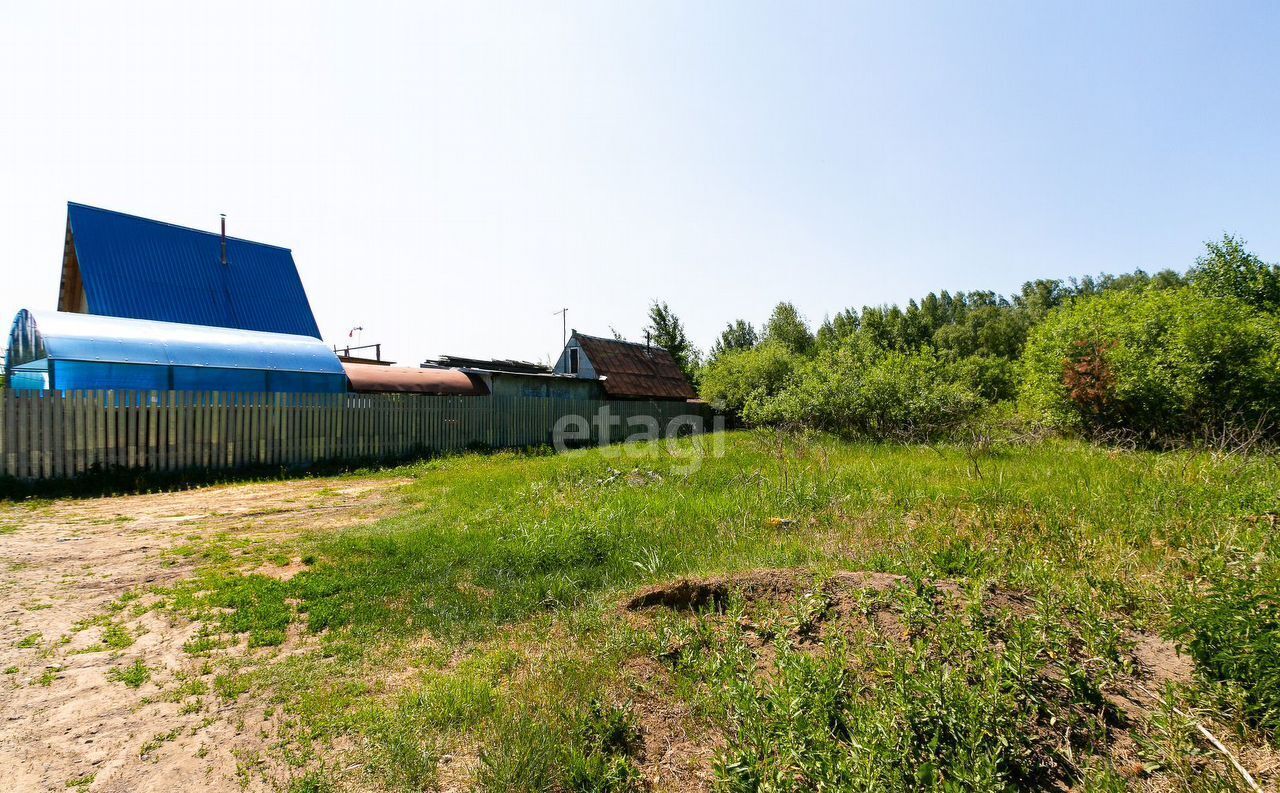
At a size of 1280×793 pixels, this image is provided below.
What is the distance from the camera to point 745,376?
2322 cm

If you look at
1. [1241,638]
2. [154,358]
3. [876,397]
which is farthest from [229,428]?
[876,397]

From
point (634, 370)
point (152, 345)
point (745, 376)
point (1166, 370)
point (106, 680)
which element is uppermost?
point (634, 370)

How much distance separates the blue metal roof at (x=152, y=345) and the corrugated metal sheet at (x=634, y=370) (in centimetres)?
1092

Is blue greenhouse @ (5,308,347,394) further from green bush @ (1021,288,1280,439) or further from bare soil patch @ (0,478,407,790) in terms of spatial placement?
green bush @ (1021,288,1280,439)

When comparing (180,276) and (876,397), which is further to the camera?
Answer: (180,276)

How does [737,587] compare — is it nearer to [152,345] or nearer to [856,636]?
[856,636]

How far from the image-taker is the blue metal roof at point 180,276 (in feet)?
46.8

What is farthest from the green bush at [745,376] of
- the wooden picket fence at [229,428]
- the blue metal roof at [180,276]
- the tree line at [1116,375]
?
the blue metal roof at [180,276]

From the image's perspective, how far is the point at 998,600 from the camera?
3.12m

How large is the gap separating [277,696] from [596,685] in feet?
5.35

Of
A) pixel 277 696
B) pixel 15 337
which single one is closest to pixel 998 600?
pixel 277 696

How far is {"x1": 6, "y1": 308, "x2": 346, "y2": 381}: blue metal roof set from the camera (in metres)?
9.41
